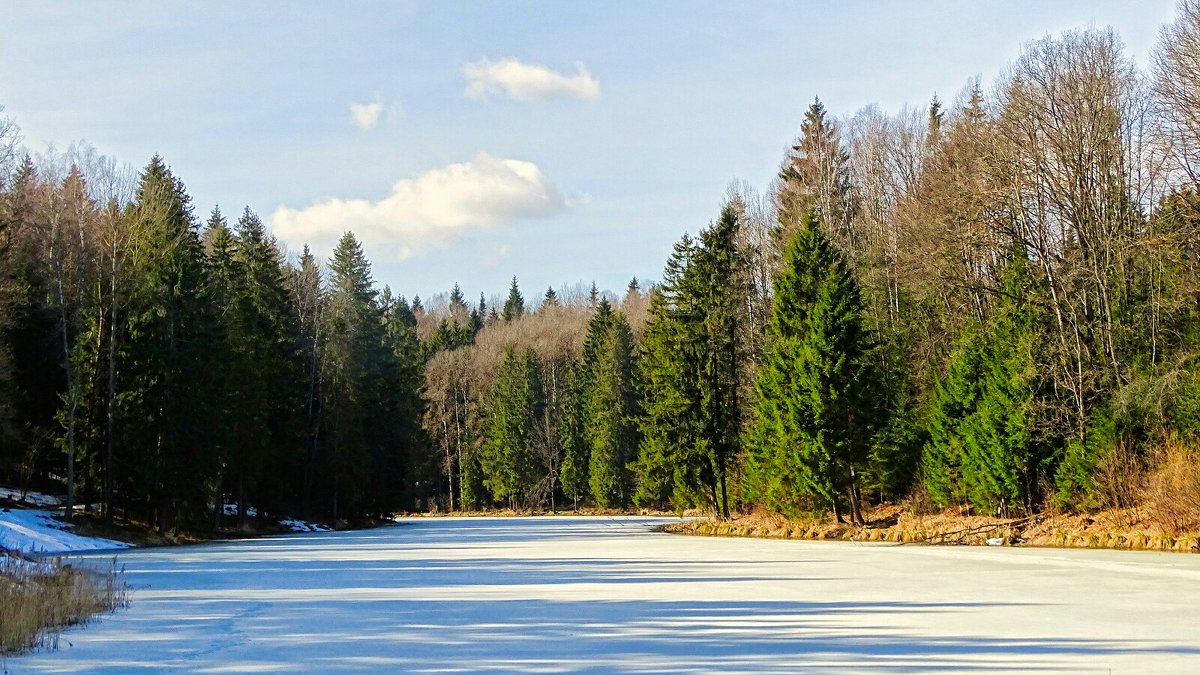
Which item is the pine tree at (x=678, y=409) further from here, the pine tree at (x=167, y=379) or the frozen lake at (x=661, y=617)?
the frozen lake at (x=661, y=617)

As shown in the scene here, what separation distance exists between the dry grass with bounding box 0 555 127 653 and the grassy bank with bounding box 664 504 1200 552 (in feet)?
77.9

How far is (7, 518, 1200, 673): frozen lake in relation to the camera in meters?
9.84

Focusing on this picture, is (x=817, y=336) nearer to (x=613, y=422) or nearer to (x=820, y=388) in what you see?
(x=820, y=388)

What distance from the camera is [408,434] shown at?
66.7 metres

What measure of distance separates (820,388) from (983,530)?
7.59 m

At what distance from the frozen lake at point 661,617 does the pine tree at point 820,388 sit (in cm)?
1306

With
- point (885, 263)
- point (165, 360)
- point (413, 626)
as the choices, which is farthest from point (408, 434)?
point (413, 626)

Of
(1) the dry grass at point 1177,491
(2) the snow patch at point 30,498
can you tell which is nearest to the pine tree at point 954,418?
(1) the dry grass at point 1177,491

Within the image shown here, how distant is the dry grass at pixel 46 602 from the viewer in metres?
11.1

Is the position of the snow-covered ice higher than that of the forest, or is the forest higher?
the forest

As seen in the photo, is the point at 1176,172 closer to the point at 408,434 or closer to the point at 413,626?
the point at 413,626

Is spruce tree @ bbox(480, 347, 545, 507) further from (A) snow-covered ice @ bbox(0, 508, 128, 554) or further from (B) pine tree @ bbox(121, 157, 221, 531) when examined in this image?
(A) snow-covered ice @ bbox(0, 508, 128, 554)

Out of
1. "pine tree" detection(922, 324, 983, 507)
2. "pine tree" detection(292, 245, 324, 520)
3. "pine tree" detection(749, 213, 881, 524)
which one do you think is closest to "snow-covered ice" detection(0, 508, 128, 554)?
"pine tree" detection(292, 245, 324, 520)

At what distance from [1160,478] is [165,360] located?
3440 cm
